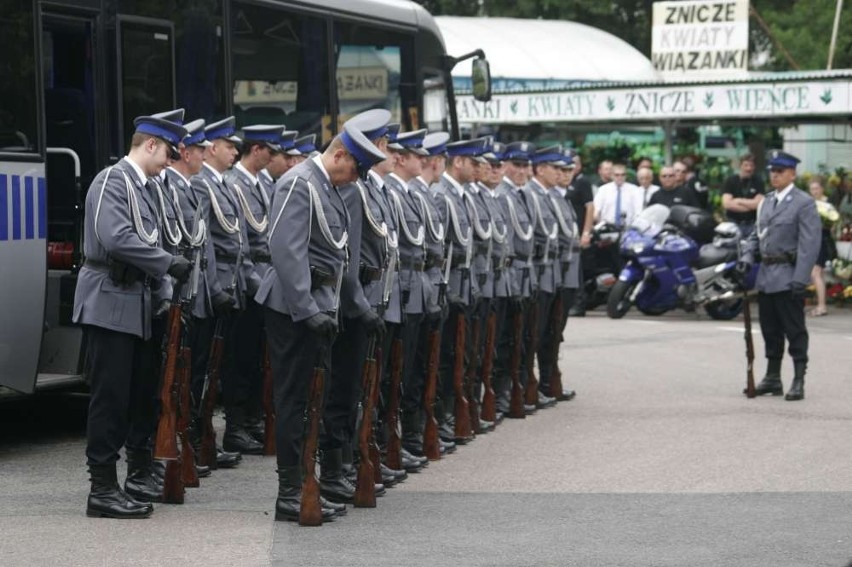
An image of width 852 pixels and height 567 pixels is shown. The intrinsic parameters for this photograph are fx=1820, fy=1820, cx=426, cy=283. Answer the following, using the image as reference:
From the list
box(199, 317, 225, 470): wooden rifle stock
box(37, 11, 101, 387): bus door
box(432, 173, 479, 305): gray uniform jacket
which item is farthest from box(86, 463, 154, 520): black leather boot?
box(432, 173, 479, 305): gray uniform jacket

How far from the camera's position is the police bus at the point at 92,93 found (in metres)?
10.1

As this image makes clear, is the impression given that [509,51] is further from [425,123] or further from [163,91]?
[163,91]

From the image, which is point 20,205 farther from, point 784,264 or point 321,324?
point 784,264

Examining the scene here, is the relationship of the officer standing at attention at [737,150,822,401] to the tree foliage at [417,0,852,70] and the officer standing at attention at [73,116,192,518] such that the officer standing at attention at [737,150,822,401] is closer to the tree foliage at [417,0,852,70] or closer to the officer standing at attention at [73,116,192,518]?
the officer standing at attention at [73,116,192,518]

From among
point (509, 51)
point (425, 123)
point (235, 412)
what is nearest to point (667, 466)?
point (235, 412)

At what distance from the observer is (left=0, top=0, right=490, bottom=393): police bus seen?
33.1ft

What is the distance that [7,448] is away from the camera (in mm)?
10836

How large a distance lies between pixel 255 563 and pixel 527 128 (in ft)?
64.7

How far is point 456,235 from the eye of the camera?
11.4m

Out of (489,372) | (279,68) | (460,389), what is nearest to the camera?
(460,389)

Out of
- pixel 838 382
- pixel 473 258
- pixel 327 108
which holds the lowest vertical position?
pixel 838 382

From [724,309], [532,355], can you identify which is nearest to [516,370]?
[532,355]

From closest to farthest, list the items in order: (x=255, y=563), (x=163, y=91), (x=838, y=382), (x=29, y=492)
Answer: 1. (x=255, y=563)
2. (x=29, y=492)
3. (x=163, y=91)
4. (x=838, y=382)

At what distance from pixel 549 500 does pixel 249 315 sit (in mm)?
2581
